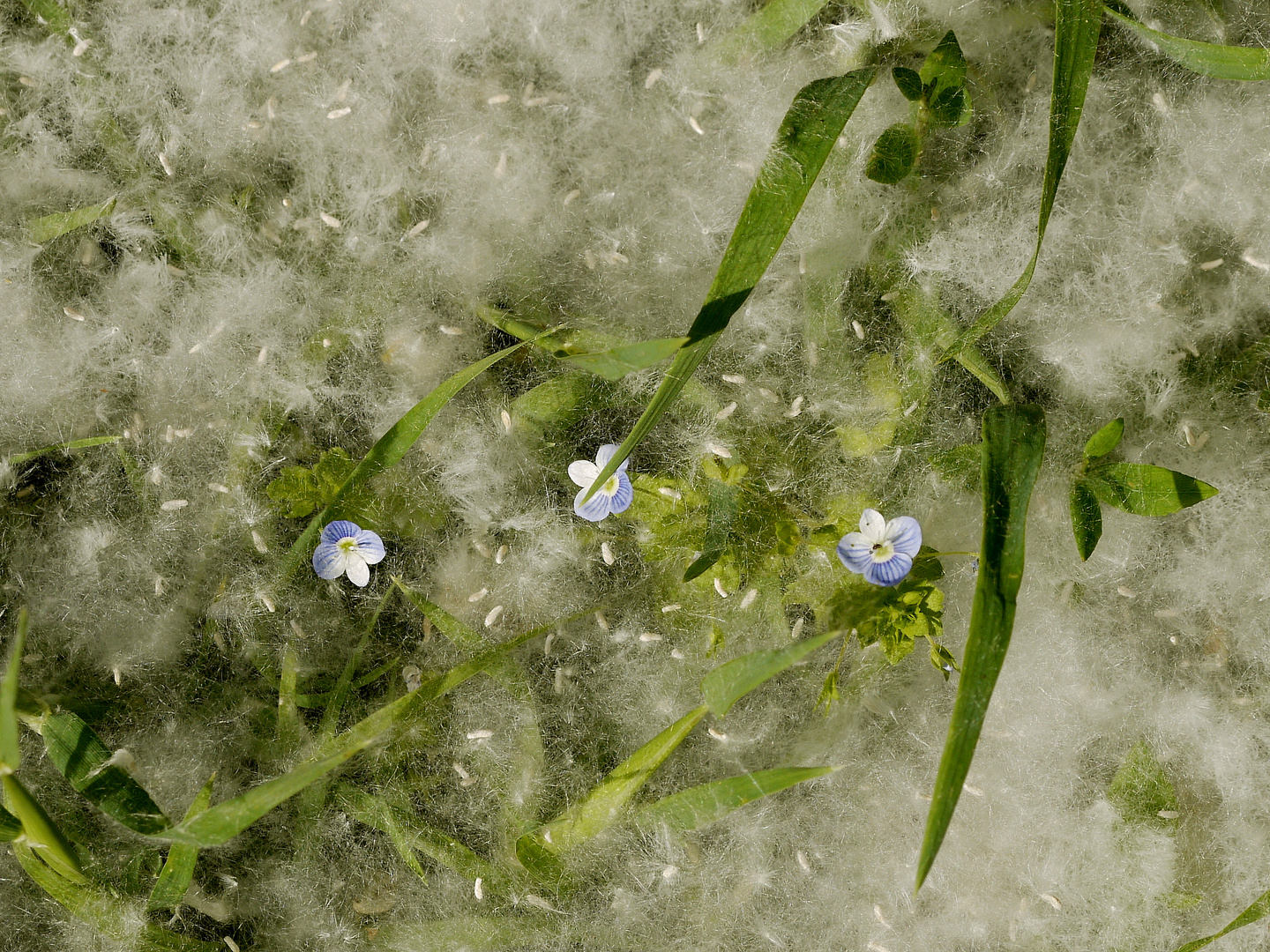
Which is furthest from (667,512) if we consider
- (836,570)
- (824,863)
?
(824,863)

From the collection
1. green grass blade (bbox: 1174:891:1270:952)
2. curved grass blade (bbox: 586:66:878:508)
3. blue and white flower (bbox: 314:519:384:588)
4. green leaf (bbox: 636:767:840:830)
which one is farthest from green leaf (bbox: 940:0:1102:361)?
blue and white flower (bbox: 314:519:384:588)

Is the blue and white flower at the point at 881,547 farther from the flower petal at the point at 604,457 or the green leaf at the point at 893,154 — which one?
the green leaf at the point at 893,154

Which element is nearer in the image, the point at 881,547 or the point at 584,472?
the point at 881,547

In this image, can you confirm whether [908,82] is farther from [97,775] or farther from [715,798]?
[97,775]

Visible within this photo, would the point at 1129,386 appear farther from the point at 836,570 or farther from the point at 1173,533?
the point at 836,570

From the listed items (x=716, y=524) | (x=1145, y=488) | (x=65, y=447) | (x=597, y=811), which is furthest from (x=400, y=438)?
(x=1145, y=488)
